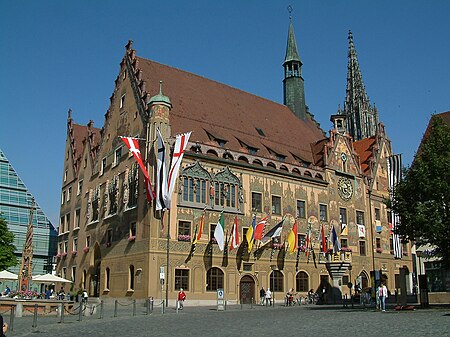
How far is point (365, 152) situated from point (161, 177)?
2620cm

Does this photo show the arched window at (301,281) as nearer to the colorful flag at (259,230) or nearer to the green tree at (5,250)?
the colorful flag at (259,230)

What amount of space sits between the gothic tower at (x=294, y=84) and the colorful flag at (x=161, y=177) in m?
23.4

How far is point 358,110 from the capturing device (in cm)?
10462

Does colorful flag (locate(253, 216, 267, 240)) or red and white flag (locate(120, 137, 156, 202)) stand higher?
red and white flag (locate(120, 137, 156, 202))

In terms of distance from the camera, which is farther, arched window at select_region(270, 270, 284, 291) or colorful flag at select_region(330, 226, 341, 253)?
colorful flag at select_region(330, 226, 341, 253)

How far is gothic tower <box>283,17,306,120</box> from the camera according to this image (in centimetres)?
5594

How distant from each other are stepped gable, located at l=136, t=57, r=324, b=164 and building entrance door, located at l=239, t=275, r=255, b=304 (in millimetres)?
10008

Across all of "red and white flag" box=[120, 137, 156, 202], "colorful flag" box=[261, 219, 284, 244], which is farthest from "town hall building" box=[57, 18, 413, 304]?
"colorful flag" box=[261, 219, 284, 244]

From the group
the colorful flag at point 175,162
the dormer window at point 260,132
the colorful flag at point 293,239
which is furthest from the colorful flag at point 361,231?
the colorful flag at point 175,162

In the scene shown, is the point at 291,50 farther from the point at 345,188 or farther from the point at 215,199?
the point at 215,199

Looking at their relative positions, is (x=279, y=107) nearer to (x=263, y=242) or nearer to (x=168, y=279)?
(x=263, y=242)

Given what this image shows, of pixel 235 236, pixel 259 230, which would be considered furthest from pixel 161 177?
pixel 259 230

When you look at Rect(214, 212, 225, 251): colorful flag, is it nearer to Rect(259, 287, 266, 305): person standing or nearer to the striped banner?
Rect(259, 287, 266, 305): person standing

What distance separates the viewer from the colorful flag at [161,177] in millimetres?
34000
